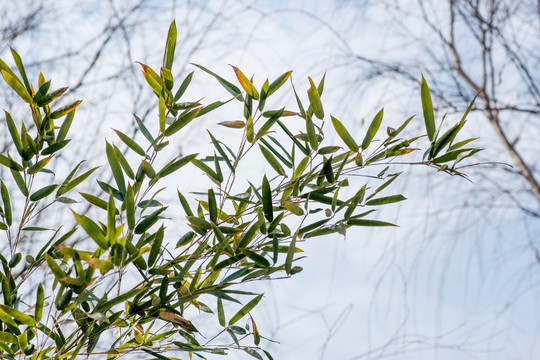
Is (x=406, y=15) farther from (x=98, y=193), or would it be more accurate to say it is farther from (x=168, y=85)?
(x=168, y=85)

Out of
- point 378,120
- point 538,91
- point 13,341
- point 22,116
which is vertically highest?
point 538,91

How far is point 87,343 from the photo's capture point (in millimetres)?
609

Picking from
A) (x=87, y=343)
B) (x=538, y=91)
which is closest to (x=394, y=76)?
(x=538, y=91)

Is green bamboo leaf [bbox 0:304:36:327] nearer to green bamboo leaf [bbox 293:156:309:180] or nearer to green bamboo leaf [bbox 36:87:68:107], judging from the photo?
green bamboo leaf [bbox 36:87:68:107]

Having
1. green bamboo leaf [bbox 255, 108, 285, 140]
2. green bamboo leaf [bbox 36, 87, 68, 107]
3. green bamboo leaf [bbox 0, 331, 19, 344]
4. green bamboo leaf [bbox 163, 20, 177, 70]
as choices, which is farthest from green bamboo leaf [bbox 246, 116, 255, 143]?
green bamboo leaf [bbox 0, 331, 19, 344]

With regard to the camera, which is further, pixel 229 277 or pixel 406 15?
pixel 406 15

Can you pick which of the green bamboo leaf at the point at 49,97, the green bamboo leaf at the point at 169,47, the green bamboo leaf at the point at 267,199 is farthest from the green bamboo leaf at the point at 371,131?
the green bamboo leaf at the point at 49,97

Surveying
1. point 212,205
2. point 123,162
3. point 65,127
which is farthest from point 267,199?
point 65,127

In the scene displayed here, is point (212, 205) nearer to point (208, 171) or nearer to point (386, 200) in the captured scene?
point (208, 171)

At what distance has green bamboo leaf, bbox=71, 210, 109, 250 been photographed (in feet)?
1.69

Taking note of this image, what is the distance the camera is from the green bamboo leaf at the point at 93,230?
1.69 feet

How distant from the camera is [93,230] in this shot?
529 mm

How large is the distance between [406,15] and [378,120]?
4.22 ft

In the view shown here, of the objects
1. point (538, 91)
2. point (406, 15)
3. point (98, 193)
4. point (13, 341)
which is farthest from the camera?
point (406, 15)
